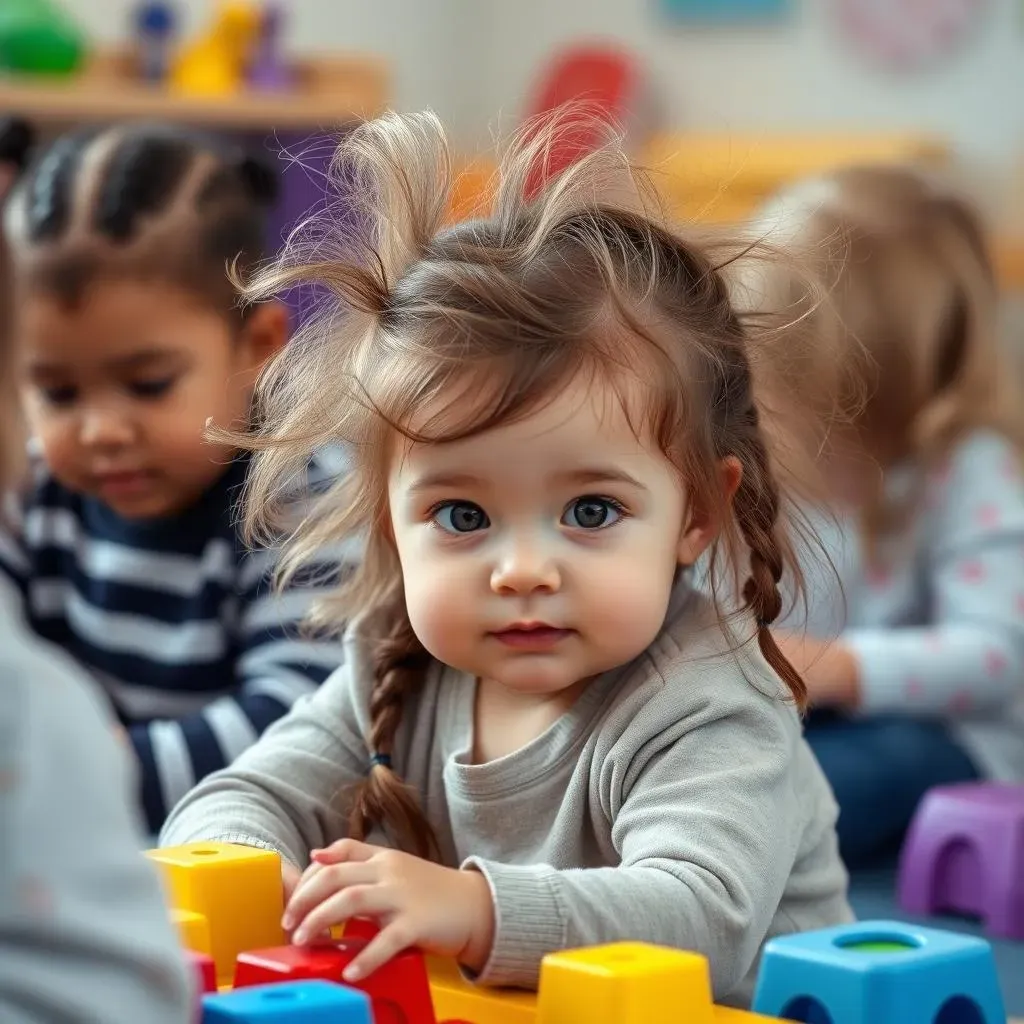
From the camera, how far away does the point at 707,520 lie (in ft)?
2.84

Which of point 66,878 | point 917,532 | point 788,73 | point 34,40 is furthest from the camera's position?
point 788,73

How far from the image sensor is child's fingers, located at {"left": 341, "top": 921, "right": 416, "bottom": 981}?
68 centimetres

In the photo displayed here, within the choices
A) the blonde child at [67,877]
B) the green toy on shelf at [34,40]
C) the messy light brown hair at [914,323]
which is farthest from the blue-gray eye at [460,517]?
the green toy on shelf at [34,40]

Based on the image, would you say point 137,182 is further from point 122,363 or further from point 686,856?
point 686,856

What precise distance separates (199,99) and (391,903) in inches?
81.6

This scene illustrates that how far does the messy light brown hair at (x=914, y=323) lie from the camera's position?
1637 millimetres

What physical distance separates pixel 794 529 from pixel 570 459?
0.18m

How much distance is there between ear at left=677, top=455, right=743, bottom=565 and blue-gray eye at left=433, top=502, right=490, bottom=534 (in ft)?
0.34

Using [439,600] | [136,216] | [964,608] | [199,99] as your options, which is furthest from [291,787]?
[199,99]

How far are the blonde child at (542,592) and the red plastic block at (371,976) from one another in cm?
1

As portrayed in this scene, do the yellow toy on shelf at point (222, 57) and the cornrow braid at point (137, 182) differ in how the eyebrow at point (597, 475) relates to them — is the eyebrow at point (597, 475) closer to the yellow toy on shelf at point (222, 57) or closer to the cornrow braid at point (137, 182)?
the cornrow braid at point (137, 182)

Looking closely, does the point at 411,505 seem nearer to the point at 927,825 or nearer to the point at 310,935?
the point at 310,935

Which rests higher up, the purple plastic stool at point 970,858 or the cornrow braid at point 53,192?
the cornrow braid at point 53,192

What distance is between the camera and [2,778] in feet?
1.56
